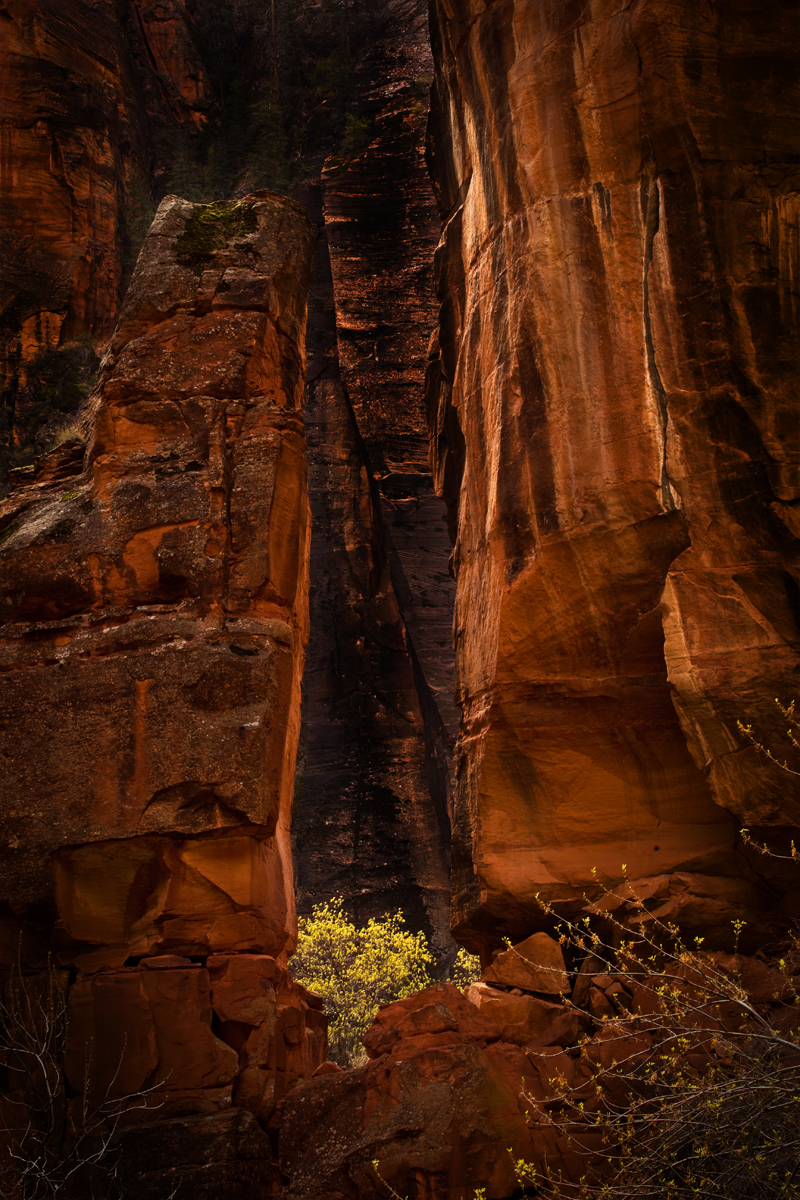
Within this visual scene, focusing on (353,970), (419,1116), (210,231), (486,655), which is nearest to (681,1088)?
(419,1116)

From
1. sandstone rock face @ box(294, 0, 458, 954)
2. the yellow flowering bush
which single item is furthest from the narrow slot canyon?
sandstone rock face @ box(294, 0, 458, 954)

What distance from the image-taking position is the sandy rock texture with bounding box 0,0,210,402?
92.0 ft

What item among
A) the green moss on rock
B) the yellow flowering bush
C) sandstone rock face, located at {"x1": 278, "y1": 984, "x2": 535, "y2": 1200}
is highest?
the green moss on rock

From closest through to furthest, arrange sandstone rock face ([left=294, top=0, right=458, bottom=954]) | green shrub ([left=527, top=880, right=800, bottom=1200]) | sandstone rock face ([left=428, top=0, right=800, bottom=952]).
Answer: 1. green shrub ([left=527, top=880, right=800, bottom=1200])
2. sandstone rock face ([left=428, top=0, right=800, bottom=952])
3. sandstone rock face ([left=294, top=0, right=458, bottom=954])

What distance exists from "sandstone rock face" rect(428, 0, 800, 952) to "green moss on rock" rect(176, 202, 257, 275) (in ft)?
11.5

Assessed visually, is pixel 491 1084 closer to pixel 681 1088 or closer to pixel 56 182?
pixel 681 1088

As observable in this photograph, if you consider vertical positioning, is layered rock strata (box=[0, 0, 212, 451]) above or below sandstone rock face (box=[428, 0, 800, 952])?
above

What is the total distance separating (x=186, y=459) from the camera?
10750 mm

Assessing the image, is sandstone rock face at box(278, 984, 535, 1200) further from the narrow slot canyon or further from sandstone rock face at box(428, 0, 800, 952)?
sandstone rock face at box(428, 0, 800, 952)

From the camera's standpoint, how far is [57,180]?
2888 cm

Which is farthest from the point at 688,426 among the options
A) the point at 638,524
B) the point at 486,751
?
the point at 486,751

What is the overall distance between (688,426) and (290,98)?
111ft

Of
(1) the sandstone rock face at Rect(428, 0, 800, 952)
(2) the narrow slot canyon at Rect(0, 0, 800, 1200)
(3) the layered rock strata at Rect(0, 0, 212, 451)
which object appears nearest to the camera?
(2) the narrow slot canyon at Rect(0, 0, 800, 1200)

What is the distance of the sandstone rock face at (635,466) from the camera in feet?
28.9
